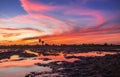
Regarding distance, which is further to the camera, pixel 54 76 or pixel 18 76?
pixel 18 76

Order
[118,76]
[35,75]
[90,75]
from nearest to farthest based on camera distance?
1. [118,76]
2. [90,75]
3. [35,75]

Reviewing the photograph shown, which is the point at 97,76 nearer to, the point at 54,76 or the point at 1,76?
the point at 54,76

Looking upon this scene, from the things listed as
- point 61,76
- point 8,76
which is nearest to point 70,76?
point 61,76

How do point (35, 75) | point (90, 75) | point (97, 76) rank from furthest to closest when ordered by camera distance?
point (35, 75), point (90, 75), point (97, 76)

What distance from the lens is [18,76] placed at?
29.8 meters

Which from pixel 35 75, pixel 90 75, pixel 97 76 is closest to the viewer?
pixel 97 76

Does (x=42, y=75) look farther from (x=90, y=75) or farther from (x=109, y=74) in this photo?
(x=109, y=74)

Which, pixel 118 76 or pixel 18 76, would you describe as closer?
pixel 118 76

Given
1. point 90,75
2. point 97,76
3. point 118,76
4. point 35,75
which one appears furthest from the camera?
point 35,75

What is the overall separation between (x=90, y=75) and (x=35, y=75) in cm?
671

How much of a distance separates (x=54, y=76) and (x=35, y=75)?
10.3 feet

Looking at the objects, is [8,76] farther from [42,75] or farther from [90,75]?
[90,75]

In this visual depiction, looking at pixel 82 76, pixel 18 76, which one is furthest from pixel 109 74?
pixel 18 76

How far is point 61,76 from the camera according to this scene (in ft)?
89.8
